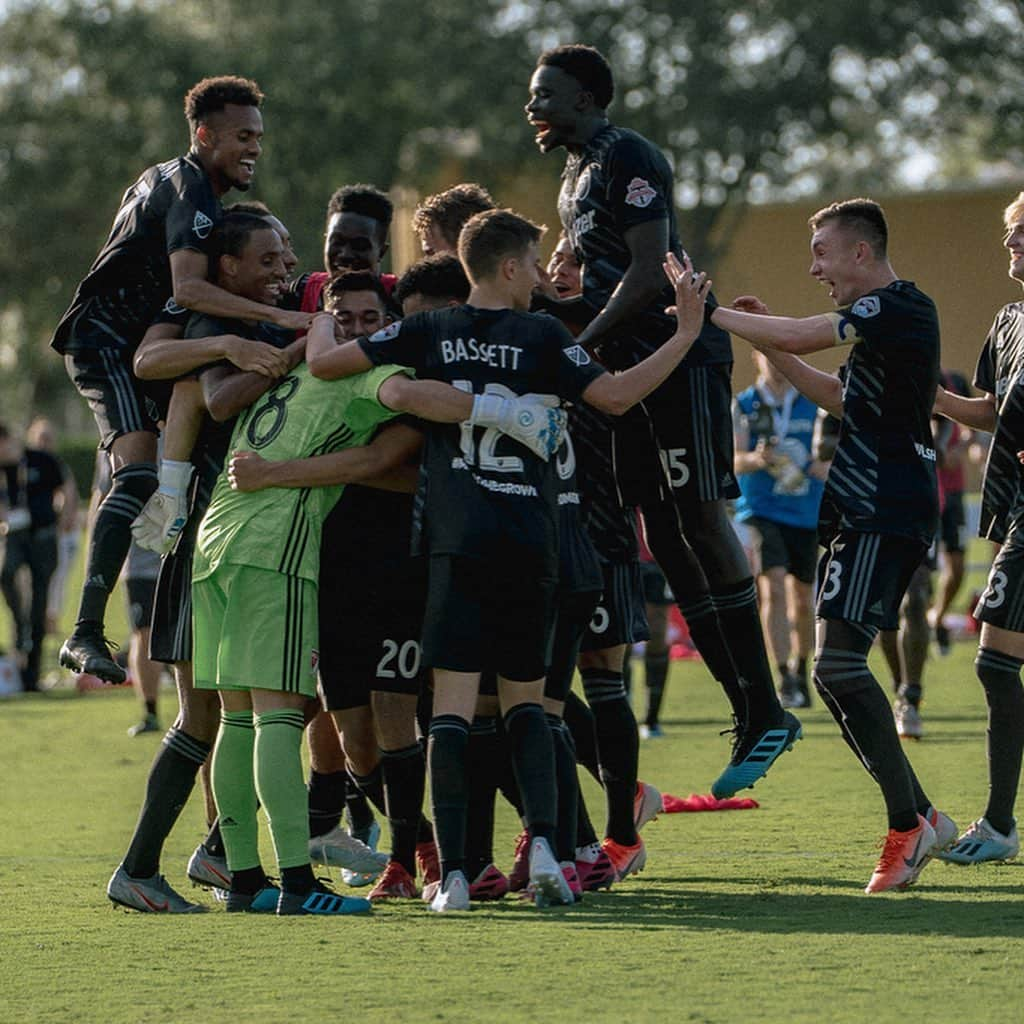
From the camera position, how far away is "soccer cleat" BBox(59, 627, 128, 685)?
24.1 ft

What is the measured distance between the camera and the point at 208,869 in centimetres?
744

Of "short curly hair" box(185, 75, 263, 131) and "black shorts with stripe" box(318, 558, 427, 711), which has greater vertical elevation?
"short curly hair" box(185, 75, 263, 131)

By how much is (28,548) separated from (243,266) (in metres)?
11.9

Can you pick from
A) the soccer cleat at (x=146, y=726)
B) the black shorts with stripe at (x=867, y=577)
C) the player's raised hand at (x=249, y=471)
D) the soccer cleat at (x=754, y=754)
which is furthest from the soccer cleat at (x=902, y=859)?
the soccer cleat at (x=146, y=726)

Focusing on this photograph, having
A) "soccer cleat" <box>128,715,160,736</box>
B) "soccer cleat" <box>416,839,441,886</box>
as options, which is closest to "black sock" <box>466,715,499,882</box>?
"soccer cleat" <box>416,839,441,886</box>

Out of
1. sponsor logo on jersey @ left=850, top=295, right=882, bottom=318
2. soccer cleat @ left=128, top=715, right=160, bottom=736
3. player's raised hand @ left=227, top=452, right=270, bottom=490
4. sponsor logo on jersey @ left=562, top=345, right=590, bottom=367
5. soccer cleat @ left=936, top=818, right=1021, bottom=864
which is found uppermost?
sponsor logo on jersey @ left=850, top=295, right=882, bottom=318

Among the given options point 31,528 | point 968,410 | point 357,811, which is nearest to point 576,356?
point 968,410

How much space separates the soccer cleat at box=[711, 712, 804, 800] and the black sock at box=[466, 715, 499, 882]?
0.96 m

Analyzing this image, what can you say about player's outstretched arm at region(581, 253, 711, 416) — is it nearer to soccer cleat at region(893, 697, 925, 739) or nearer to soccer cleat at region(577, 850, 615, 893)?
soccer cleat at region(577, 850, 615, 893)

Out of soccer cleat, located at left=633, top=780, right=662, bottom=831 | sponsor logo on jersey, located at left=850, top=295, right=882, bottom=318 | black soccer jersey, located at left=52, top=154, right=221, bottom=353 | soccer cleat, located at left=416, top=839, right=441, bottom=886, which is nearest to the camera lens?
sponsor logo on jersey, located at left=850, top=295, right=882, bottom=318

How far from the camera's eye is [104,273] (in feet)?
25.6

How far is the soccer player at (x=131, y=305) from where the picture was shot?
24.6 ft

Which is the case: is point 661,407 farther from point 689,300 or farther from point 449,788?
point 449,788

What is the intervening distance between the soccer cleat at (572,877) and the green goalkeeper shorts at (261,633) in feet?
3.37
